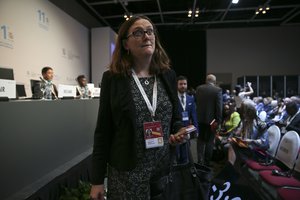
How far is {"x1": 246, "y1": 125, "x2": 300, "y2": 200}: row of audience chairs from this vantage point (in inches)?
84.6

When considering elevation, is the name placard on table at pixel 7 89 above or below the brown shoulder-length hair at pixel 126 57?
below

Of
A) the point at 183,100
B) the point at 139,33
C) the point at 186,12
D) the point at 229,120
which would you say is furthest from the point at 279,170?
the point at 186,12

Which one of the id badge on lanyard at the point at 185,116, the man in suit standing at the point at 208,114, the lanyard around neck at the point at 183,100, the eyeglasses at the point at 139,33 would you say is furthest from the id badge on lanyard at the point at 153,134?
the man in suit standing at the point at 208,114

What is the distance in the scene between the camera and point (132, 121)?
91cm

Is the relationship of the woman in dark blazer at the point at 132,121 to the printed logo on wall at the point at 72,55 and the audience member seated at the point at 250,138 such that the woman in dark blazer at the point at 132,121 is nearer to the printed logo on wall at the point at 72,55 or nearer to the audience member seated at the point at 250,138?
the audience member seated at the point at 250,138

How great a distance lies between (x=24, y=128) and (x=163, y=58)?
1.18m

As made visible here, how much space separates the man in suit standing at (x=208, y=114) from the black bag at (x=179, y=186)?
10.3ft

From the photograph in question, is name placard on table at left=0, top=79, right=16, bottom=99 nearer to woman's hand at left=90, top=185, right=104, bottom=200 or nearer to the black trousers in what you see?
woman's hand at left=90, top=185, right=104, bottom=200

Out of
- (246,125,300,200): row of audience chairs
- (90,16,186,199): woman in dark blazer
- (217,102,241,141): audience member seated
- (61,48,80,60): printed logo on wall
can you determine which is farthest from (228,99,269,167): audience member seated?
(61,48,80,60): printed logo on wall

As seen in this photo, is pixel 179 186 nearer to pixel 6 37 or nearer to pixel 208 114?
pixel 208 114

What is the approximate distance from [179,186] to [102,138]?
0.35m

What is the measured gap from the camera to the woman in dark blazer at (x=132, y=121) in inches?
36.7

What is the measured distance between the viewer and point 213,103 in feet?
13.7

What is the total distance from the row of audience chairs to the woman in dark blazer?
4.95 ft
